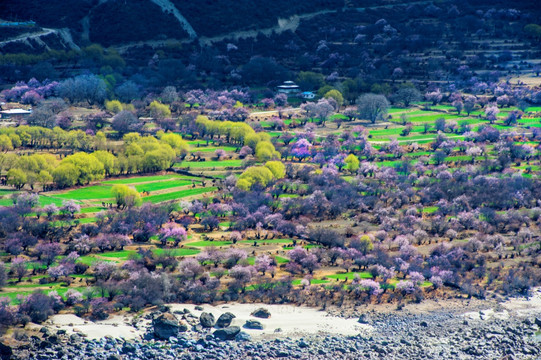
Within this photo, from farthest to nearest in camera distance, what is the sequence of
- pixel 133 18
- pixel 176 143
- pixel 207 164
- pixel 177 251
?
pixel 133 18 < pixel 176 143 < pixel 207 164 < pixel 177 251

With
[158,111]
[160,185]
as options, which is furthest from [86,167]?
[158,111]

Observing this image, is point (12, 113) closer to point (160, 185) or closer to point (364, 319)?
point (160, 185)

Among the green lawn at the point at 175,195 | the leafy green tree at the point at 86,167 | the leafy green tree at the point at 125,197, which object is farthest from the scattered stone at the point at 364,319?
the leafy green tree at the point at 86,167

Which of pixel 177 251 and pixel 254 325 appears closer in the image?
pixel 254 325

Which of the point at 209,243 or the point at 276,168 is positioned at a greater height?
the point at 276,168

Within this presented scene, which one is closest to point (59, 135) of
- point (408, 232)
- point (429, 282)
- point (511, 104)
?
point (408, 232)

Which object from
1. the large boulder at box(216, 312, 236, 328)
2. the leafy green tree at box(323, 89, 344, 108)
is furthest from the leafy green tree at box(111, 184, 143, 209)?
the leafy green tree at box(323, 89, 344, 108)

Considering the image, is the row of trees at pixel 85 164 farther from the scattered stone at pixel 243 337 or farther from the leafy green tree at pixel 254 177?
the scattered stone at pixel 243 337
